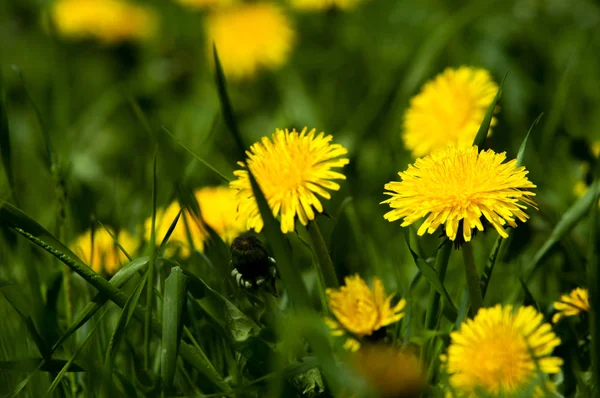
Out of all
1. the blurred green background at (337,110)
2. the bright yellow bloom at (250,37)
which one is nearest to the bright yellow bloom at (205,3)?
the bright yellow bloom at (250,37)

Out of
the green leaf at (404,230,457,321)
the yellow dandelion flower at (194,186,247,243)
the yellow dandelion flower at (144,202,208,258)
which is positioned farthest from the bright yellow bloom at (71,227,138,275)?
the green leaf at (404,230,457,321)

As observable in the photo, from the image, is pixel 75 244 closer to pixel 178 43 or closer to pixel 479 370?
pixel 479 370

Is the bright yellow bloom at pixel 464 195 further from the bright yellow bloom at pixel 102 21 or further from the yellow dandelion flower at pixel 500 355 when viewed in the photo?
the bright yellow bloom at pixel 102 21

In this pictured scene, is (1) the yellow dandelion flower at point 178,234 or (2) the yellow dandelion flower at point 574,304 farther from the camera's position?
(1) the yellow dandelion flower at point 178,234

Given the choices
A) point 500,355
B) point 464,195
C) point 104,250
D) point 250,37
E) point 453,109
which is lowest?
point 500,355

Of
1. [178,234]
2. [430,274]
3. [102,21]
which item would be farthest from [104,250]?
[102,21]

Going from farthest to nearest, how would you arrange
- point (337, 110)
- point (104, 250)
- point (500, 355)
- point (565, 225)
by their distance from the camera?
point (337, 110), point (104, 250), point (565, 225), point (500, 355)

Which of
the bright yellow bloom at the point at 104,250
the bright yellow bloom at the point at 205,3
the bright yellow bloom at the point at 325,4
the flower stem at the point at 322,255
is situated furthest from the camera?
the bright yellow bloom at the point at 205,3

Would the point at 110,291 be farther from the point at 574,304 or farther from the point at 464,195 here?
the point at 574,304
